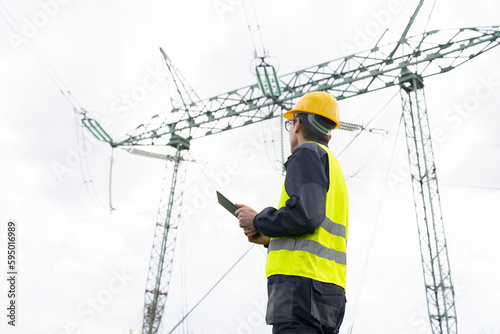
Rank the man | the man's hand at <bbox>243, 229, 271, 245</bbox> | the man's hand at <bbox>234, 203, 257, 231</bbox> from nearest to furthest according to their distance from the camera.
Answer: the man → the man's hand at <bbox>234, 203, 257, 231</bbox> → the man's hand at <bbox>243, 229, 271, 245</bbox>

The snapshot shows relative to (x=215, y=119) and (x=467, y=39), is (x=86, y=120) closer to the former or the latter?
(x=215, y=119)

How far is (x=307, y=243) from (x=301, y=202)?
191 millimetres

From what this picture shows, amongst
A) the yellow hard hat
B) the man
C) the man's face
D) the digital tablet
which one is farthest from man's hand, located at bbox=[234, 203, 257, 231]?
the yellow hard hat

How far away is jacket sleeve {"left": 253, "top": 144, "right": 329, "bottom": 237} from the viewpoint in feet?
7.06

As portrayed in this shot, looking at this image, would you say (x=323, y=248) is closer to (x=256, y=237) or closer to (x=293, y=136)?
(x=256, y=237)

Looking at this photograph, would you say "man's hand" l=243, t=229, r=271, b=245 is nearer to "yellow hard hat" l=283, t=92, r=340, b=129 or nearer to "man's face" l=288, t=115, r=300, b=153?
"man's face" l=288, t=115, r=300, b=153

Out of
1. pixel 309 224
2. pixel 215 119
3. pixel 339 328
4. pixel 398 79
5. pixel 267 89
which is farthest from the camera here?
pixel 215 119

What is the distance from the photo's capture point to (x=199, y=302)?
4.58 metres

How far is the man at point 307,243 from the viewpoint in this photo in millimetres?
2133

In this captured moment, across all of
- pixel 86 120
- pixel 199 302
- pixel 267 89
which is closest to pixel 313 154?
pixel 199 302

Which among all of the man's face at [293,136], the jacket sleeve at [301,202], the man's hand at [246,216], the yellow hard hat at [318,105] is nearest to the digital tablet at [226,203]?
the man's hand at [246,216]

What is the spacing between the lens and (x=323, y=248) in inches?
87.9

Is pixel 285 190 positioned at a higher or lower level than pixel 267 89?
lower

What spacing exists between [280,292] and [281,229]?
26 centimetres
